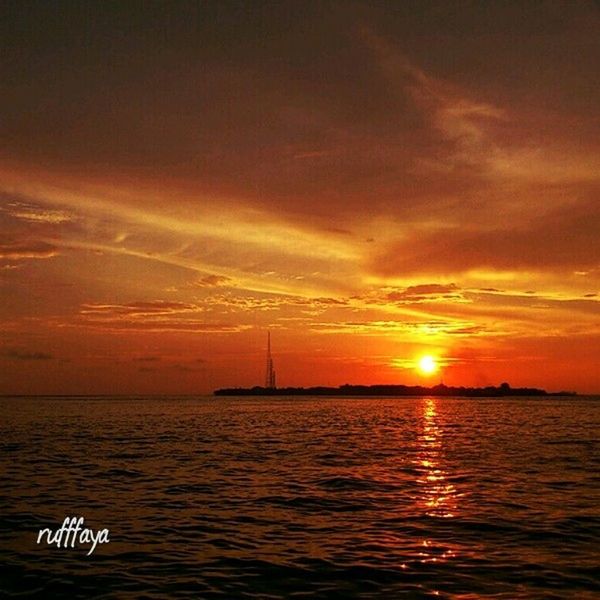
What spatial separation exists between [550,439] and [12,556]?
191ft

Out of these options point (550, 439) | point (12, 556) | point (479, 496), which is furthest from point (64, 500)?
point (550, 439)

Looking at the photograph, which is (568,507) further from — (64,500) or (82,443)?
(82,443)

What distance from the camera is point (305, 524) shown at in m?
25.0

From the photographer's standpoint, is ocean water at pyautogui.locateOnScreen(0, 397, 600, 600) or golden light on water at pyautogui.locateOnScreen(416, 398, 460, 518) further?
golden light on water at pyautogui.locateOnScreen(416, 398, 460, 518)

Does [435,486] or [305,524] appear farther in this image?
[435,486]

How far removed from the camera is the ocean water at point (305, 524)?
1784cm

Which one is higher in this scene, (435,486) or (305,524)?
(305,524)

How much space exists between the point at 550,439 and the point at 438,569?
52763mm

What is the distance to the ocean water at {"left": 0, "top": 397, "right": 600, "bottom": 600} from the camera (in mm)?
17844

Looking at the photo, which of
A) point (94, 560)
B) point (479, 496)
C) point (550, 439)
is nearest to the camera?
point (94, 560)

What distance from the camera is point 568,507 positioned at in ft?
93.4

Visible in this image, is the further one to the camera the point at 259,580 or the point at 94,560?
the point at 94,560

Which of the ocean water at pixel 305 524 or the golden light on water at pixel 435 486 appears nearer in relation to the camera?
the ocean water at pixel 305 524

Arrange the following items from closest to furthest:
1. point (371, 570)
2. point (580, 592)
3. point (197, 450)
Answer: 1. point (580, 592)
2. point (371, 570)
3. point (197, 450)
